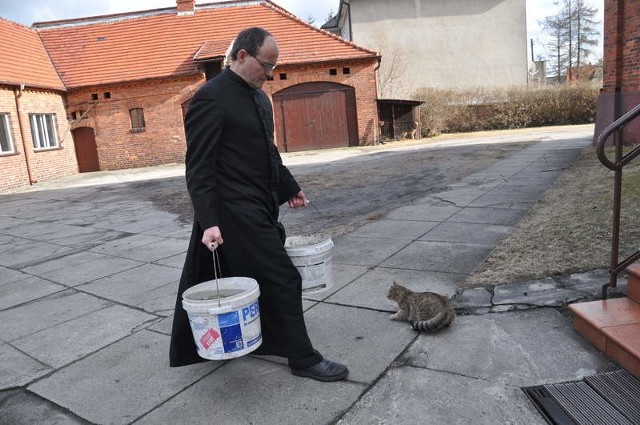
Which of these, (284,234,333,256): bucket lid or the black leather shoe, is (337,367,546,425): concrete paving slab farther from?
(284,234,333,256): bucket lid

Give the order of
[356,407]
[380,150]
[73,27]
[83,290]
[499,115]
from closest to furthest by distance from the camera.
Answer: [356,407] < [83,290] < [380,150] < [73,27] < [499,115]

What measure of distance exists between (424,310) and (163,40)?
1017 inches

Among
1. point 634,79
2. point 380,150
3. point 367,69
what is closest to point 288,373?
point 634,79

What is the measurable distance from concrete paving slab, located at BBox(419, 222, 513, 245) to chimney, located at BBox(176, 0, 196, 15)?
80.0 feet

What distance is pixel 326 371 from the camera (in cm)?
312

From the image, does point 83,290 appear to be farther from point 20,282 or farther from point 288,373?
point 288,373

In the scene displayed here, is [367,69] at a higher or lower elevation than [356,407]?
higher

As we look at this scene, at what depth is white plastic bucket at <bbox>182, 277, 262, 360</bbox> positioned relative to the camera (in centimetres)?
275

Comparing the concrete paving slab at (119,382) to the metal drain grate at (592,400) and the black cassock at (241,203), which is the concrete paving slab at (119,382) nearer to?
the black cassock at (241,203)

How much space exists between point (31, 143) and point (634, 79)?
833 inches

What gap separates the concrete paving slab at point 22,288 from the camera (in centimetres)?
539

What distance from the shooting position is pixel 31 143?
20578 mm

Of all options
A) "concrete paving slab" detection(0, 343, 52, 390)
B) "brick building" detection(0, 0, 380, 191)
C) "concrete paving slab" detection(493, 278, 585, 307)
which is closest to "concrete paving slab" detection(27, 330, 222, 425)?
"concrete paving slab" detection(0, 343, 52, 390)

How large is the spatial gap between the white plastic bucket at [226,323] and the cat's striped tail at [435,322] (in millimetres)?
1262
